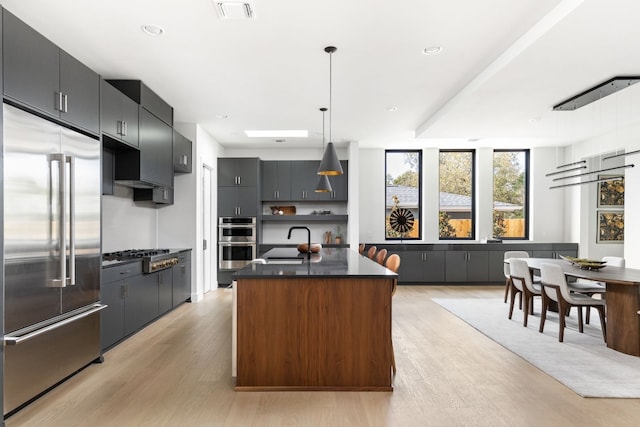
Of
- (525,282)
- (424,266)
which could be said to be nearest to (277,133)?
(424,266)

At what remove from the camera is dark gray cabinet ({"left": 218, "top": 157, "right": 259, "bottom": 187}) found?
304 inches

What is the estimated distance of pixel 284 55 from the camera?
3754 mm

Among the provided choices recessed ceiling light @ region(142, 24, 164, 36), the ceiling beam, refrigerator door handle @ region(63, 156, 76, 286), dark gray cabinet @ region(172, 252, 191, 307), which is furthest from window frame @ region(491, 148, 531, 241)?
refrigerator door handle @ region(63, 156, 76, 286)

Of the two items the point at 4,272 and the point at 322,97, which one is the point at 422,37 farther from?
the point at 4,272

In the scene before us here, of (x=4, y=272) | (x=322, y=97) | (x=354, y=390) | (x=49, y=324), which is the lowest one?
(x=354, y=390)

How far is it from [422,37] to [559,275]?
107 inches

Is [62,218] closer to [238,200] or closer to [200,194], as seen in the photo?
[200,194]

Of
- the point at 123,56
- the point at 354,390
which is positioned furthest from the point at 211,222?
the point at 354,390

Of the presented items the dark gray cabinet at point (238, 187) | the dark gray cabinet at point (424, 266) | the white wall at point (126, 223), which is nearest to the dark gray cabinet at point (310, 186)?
the dark gray cabinet at point (238, 187)

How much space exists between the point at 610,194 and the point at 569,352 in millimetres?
5456

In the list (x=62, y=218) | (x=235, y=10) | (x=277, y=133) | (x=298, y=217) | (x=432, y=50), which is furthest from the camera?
(x=298, y=217)

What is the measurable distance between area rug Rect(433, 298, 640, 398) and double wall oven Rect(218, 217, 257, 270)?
3781 millimetres

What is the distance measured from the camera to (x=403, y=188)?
8586 mm

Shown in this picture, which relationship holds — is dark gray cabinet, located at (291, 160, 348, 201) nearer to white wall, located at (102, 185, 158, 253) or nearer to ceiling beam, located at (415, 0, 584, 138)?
white wall, located at (102, 185, 158, 253)
